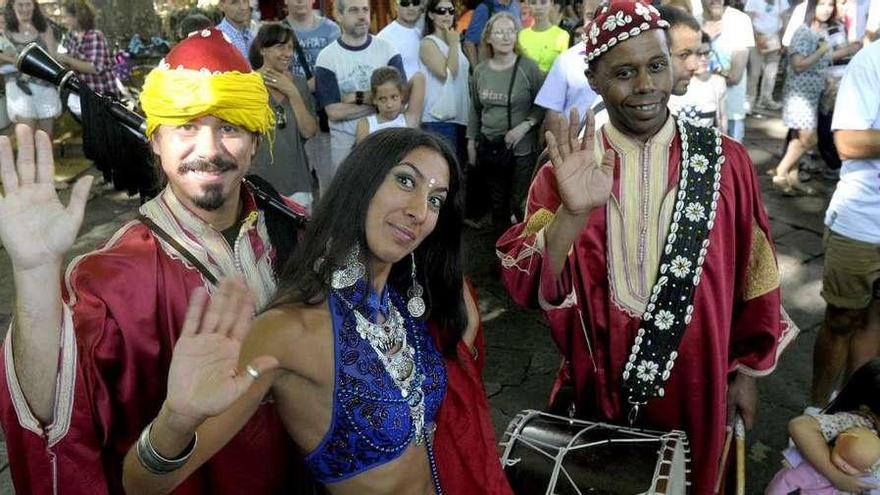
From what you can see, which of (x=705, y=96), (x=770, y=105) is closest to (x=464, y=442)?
(x=705, y=96)

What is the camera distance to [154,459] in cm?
156

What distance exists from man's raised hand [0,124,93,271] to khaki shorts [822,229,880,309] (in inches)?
→ 124

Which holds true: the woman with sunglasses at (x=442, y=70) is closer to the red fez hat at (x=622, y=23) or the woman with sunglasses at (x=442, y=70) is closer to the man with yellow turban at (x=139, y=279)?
the red fez hat at (x=622, y=23)

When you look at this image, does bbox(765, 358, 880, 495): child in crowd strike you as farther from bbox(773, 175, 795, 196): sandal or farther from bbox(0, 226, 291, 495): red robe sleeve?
bbox(773, 175, 795, 196): sandal

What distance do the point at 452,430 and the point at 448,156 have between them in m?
0.75

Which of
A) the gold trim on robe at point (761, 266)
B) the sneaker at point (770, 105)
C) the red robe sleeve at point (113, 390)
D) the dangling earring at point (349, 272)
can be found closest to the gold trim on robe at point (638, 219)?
the gold trim on robe at point (761, 266)

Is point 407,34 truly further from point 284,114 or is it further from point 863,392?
point 863,392

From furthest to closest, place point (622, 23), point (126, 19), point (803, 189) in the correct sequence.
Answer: point (126, 19) → point (803, 189) → point (622, 23)

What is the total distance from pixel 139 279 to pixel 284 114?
290 centimetres

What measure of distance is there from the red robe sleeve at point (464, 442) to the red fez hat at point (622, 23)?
3.44 ft

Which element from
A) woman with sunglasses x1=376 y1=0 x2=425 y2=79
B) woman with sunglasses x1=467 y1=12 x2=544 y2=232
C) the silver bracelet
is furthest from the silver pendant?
woman with sunglasses x1=376 y1=0 x2=425 y2=79

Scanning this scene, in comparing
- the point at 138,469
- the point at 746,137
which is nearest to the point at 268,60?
the point at 138,469

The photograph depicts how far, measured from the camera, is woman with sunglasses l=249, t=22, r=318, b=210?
470 centimetres

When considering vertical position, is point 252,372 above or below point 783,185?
above
